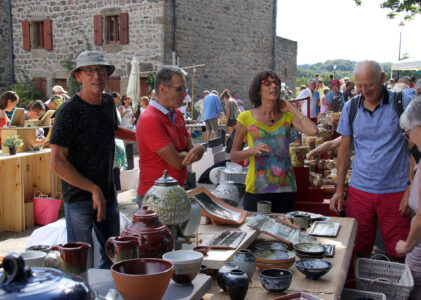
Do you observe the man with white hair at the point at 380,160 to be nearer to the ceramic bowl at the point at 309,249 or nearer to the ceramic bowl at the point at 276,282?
the ceramic bowl at the point at 309,249

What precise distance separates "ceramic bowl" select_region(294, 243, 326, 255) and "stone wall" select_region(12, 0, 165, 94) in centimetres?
1302

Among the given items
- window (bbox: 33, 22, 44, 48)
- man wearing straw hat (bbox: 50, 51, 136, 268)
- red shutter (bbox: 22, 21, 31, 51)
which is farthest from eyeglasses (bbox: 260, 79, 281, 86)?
red shutter (bbox: 22, 21, 31, 51)

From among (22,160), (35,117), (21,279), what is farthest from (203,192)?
(35,117)

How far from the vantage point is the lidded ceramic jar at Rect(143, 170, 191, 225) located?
1.89 m

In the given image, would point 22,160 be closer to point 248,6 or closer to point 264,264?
point 264,264

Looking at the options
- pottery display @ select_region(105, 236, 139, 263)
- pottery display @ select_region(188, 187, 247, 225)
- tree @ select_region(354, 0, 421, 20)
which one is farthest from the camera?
tree @ select_region(354, 0, 421, 20)

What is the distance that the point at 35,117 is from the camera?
720 cm

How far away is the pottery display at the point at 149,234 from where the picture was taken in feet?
5.35

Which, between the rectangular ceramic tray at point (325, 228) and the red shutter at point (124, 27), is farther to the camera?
the red shutter at point (124, 27)

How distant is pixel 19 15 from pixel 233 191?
55.5 ft

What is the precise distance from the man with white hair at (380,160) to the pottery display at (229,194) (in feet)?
3.08

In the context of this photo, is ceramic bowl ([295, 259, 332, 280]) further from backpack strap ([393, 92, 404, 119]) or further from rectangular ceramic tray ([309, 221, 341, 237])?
backpack strap ([393, 92, 404, 119])

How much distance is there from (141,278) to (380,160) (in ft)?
7.60

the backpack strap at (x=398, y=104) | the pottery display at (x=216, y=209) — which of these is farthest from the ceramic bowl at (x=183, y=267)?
the backpack strap at (x=398, y=104)
